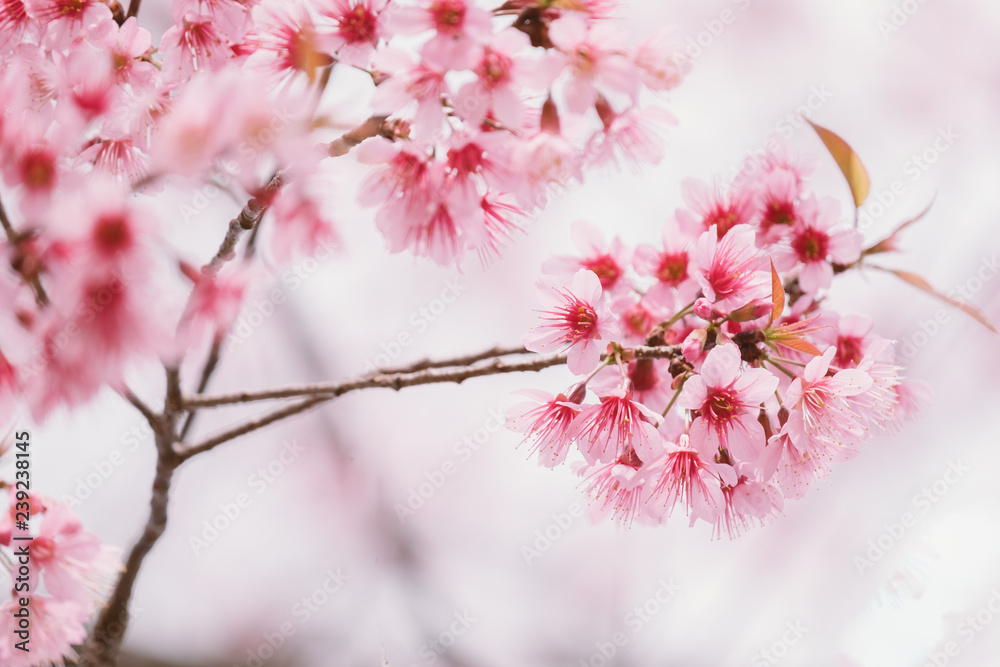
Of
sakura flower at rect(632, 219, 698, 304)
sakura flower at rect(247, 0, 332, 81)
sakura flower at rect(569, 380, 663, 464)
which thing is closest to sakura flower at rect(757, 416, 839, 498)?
sakura flower at rect(569, 380, 663, 464)

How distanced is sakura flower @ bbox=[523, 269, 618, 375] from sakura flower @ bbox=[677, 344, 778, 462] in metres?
0.11

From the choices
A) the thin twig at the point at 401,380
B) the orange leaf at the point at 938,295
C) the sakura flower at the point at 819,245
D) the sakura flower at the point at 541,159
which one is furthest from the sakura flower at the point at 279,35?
the orange leaf at the point at 938,295

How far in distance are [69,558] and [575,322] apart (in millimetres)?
637

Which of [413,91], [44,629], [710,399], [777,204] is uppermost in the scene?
[777,204]

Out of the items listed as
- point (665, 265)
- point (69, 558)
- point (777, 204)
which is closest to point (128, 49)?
point (69, 558)

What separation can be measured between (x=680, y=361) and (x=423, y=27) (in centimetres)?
43

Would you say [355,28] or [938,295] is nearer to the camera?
[355,28]

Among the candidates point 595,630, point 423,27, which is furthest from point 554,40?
point 595,630

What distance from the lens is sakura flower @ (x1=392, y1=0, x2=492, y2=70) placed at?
1.80ft

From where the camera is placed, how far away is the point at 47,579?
765 millimetres

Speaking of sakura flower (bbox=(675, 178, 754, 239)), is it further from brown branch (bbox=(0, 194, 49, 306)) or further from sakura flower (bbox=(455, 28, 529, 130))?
brown branch (bbox=(0, 194, 49, 306))

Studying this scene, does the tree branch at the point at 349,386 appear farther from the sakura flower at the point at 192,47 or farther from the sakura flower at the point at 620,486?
the sakura flower at the point at 192,47

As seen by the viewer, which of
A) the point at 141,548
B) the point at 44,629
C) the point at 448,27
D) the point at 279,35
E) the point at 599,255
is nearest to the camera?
the point at 448,27

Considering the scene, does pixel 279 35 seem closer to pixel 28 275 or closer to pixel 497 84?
pixel 497 84
